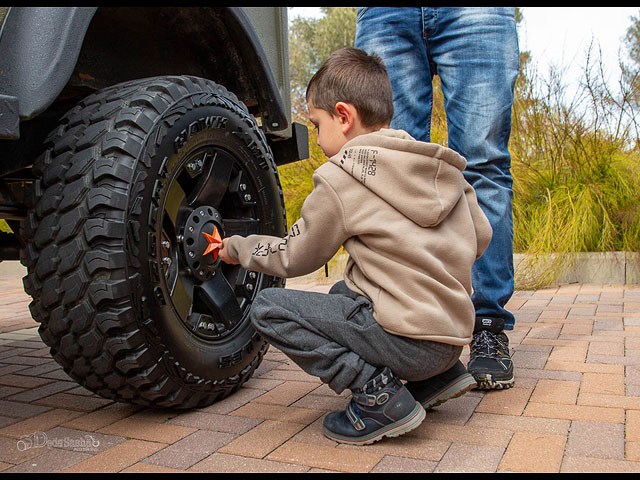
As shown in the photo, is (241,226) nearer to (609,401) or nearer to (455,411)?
(455,411)

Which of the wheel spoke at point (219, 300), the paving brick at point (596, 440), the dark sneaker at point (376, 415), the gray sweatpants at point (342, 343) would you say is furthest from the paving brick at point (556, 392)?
the wheel spoke at point (219, 300)

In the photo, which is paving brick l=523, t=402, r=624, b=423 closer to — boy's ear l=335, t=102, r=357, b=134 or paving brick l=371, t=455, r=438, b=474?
paving brick l=371, t=455, r=438, b=474

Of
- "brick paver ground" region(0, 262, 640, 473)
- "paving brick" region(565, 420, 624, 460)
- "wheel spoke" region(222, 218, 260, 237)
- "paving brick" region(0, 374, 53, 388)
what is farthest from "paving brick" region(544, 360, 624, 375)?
"paving brick" region(0, 374, 53, 388)

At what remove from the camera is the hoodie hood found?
1.67m

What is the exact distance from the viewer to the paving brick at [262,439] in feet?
5.26

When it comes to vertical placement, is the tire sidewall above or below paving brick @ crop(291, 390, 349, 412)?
above

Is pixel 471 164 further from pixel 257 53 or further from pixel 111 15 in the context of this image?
pixel 111 15

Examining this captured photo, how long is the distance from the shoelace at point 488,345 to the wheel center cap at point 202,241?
38.1 inches

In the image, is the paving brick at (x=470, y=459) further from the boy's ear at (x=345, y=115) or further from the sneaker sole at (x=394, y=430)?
the boy's ear at (x=345, y=115)

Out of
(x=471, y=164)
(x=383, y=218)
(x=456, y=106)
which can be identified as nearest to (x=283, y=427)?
(x=383, y=218)

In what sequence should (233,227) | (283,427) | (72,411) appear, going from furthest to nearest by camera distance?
(233,227) < (72,411) < (283,427)

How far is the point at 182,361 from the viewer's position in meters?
1.80

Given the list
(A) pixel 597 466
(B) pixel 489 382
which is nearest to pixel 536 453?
(A) pixel 597 466
